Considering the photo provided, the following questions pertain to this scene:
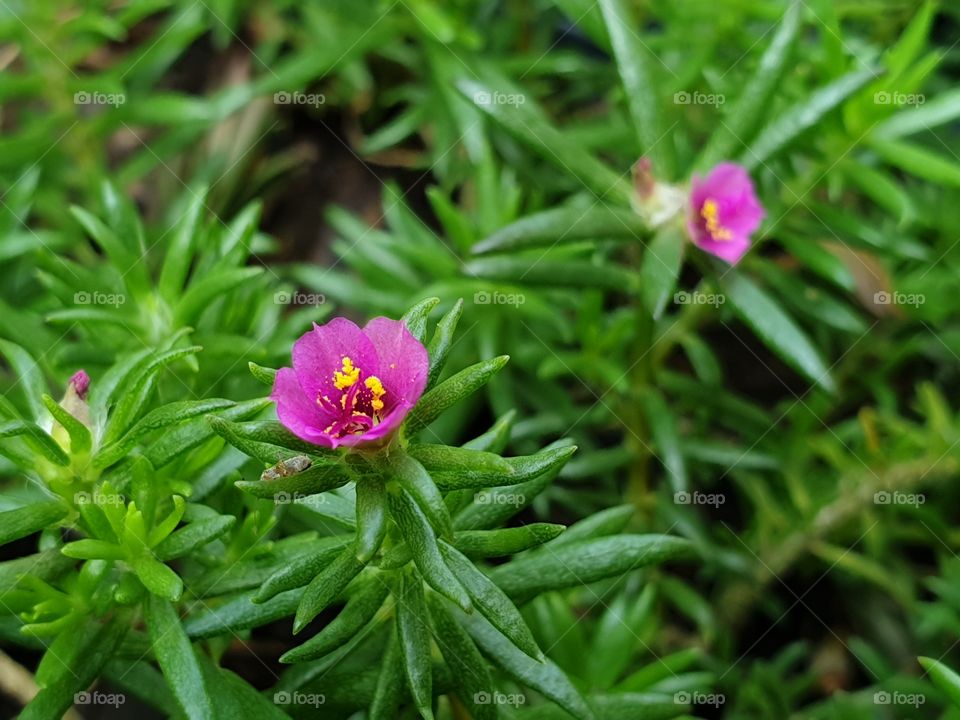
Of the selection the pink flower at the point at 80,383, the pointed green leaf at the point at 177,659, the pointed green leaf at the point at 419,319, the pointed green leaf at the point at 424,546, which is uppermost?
the pointed green leaf at the point at 419,319

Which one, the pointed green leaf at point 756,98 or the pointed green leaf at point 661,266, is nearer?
the pointed green leaf at point 661,266

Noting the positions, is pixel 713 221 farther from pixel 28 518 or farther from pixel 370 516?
pixel 28 518

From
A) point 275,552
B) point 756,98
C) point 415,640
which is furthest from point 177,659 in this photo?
point 756,98

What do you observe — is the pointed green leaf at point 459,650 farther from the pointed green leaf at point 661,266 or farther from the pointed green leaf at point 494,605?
the pointed green leaf at point 661,266

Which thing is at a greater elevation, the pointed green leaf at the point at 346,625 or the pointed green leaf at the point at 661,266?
the pointed green leaf at the point at 661,266

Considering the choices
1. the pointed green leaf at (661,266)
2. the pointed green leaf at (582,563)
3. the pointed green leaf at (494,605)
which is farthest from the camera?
the pointed green leaf at (661,266)

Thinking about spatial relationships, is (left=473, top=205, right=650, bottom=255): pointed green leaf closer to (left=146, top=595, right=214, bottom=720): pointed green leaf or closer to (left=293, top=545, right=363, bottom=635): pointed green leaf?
(left=293, top=545, right=363, bottom=635): pointed green leaf

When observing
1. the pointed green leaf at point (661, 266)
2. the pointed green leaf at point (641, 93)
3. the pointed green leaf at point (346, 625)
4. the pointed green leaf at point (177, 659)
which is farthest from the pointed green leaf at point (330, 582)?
the pointed green leaf at point (641, 93)

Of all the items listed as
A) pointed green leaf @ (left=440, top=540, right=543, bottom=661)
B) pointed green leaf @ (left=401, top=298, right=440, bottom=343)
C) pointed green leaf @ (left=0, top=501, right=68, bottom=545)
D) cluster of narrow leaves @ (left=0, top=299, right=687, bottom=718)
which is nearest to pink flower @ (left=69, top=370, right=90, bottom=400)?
cluster of narrow leaves @ (left=0, top=299, right=687, bottom=718)

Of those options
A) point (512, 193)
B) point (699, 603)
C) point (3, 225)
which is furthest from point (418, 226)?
point (699, 603)
